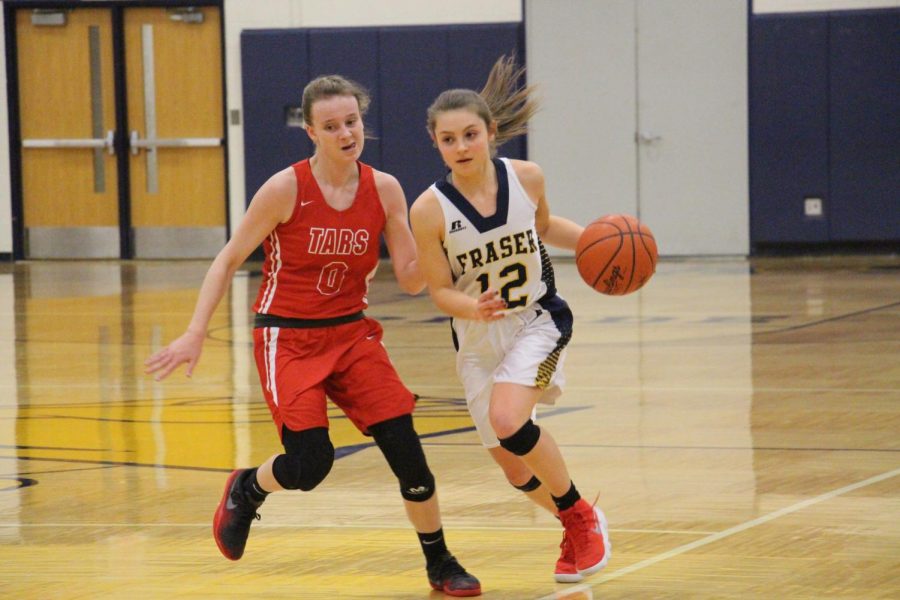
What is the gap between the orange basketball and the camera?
3.95 metres

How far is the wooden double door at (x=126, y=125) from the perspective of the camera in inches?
604

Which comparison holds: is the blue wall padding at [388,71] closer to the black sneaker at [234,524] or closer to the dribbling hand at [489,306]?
the black sneaker at [234,524]

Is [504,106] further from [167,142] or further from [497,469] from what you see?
[167,142]

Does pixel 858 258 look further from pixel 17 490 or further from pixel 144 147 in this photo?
pixel 17 490

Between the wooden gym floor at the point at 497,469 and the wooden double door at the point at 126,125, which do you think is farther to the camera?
the wooden double door at the point at 126,125

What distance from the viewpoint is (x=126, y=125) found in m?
15.5

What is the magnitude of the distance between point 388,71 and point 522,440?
1164 centimetres

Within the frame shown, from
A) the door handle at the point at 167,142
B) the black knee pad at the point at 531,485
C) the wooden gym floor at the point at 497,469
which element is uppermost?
the door handle at the point at 167,142

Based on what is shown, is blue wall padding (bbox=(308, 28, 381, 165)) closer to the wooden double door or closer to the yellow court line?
the wooden double door

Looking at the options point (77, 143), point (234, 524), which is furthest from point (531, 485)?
point (77, 143)

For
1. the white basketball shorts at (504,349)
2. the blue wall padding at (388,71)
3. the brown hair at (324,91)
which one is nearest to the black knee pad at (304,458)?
the white basketball shorts at (504,349)

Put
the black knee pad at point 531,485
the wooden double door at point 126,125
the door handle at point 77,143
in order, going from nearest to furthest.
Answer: the black knee pad at point 531,485, the wooden double door at point 126,125, the door handle at point 77,143

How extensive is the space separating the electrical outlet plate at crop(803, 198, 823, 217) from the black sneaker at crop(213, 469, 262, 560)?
37.9 feet

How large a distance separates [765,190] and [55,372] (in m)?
8.72
